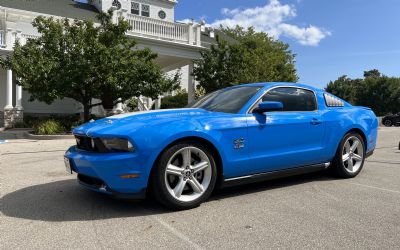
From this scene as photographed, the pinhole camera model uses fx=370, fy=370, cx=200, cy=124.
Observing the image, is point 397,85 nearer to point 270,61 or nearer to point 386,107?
point 386,107

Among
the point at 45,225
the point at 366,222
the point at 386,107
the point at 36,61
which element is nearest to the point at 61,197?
the point at 45,225

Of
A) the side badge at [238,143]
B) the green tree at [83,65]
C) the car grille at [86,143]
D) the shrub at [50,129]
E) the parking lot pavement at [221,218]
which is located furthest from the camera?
the shrub at [50,129]

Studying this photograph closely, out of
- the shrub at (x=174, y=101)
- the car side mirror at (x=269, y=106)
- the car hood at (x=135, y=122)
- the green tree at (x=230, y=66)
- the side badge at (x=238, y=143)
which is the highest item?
the green tree at (x=230, y=66)

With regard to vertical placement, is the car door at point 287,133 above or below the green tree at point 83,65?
below

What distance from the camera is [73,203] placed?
4305 millimetres

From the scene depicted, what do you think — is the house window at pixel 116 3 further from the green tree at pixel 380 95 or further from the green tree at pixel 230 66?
the green tree at pixel 380 95

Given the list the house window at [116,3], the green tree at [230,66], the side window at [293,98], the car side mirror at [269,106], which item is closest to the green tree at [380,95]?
the green tree at [230,66]

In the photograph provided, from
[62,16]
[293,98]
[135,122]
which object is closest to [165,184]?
[135,122]

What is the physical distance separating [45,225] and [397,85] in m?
59.7

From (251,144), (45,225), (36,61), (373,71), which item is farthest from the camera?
(373,71)

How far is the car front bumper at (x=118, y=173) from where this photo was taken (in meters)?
3.67

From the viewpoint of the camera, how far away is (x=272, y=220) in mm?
3711

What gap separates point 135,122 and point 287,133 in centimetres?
202

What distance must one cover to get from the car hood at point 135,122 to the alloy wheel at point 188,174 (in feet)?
1.26
